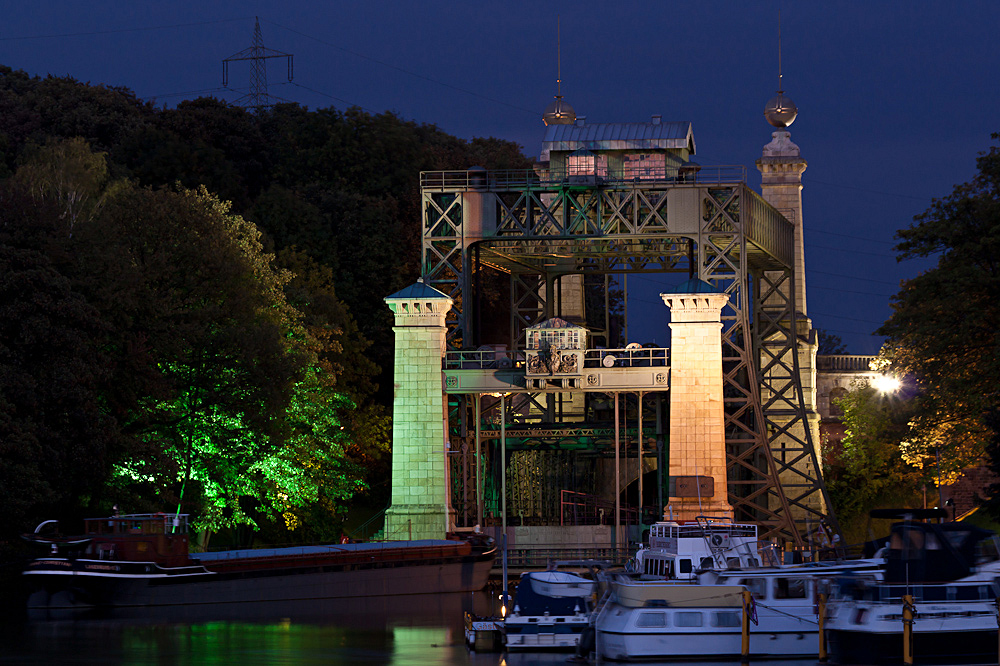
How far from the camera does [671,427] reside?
59812 millimetres

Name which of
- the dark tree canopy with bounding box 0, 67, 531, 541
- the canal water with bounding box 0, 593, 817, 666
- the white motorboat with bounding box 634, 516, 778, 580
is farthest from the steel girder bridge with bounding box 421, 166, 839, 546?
the white motorboat with bounding box 634, 516, 778, 580

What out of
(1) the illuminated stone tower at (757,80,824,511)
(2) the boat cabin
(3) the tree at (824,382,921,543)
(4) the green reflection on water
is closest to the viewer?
(4) the green reflection on water

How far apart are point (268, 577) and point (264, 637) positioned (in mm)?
13110

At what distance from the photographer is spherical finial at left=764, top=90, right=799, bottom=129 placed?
76.8 meters

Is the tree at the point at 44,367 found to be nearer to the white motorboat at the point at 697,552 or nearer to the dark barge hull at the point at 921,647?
the white motorboat at the point at 697,552

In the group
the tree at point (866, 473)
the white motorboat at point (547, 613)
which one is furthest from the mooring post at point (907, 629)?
the tree at point (866, 473)

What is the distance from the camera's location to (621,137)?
2613 inches

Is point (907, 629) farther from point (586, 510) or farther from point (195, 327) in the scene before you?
point (586, 510)

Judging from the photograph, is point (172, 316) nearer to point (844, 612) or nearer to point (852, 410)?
point (844, 612)

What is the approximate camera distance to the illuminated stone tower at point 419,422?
6022cm

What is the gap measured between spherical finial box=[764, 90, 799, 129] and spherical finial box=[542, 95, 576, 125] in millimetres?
11156

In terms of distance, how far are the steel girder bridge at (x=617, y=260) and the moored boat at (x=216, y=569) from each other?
4991 mm

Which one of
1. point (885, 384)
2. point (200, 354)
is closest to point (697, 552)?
point (200, 354)

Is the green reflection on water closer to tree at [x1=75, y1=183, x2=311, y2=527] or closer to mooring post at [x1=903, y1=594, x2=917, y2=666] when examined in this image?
mooring post at [x1=903, y1=594, x2=917, y2=666]
